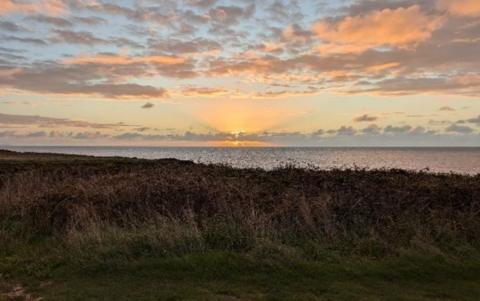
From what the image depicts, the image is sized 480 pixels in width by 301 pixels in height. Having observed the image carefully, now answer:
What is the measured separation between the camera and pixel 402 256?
28.2ft

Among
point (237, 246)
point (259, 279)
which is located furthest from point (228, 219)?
point (259, 279)

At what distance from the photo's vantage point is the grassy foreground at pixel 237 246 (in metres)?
7.28

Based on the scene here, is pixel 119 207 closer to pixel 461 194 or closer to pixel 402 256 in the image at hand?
pixel 402 256

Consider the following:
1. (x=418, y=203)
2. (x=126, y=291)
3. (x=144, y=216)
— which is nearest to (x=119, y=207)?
(x=144, y=216)

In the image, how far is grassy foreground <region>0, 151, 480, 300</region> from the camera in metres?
7.28

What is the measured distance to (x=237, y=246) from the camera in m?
9.29

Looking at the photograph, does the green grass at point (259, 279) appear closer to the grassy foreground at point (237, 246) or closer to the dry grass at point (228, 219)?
the grassy foreground at point (237, 246)

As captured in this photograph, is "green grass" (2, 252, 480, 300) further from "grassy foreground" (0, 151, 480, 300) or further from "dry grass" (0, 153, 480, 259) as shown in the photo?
"dry grass" (0, 153, 480, 259)

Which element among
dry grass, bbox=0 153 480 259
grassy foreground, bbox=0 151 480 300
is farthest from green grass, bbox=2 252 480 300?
dry grass, bbox=0 153 480 259

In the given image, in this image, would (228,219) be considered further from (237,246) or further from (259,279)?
(259,279)

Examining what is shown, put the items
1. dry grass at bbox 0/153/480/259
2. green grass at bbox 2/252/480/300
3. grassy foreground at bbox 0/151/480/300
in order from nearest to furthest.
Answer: green grass at bbox 2/252/480/300
grassy foreground at bbox 0/151/480/300
dry grass at bbox 0/153/480/259

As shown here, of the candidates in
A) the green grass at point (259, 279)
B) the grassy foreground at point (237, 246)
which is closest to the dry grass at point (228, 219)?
the grassy foreground at point (237, 246)

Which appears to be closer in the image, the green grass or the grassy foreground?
the green grass

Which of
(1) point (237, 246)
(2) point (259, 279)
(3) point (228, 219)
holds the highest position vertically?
(3) point (228, 219)
